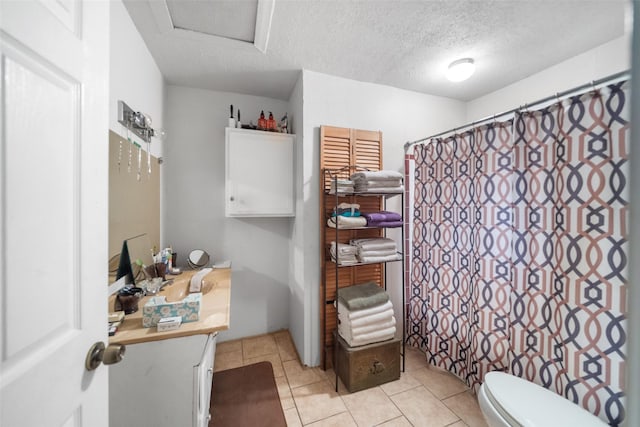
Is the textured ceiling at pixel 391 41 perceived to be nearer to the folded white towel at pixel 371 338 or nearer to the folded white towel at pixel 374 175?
the folded white towel at pixel 374 175

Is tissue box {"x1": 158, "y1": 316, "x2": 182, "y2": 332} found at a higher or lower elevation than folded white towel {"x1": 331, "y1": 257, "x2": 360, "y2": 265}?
lower

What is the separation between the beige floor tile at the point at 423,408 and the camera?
1.48 m

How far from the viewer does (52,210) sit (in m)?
0.54

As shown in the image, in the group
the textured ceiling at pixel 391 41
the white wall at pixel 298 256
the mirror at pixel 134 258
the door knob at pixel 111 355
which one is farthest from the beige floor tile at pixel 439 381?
the textured ceiling at pixel 391 41

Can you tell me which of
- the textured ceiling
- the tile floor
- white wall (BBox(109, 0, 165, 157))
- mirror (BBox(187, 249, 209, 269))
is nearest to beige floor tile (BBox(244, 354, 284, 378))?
the tile floor

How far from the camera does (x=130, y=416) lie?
983 millimetres

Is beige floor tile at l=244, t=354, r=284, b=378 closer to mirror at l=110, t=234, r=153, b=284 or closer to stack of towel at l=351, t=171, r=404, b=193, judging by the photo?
mirror at l=110, t=234, r=153, b=284

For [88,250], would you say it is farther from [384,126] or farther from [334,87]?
[384,126]

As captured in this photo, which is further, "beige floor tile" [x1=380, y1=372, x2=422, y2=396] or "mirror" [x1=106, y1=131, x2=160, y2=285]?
"beige floor tile" [x1=380, y1=372, x2=422, y2=396]

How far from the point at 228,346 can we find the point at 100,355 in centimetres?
186

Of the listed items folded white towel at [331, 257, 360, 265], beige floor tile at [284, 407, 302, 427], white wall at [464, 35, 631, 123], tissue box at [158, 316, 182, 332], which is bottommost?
beige floor tile at [284, 407, 302, 427]

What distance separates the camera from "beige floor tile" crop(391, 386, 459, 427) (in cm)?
148

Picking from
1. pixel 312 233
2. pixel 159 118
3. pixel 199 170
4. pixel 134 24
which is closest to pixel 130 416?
pixel 312 233

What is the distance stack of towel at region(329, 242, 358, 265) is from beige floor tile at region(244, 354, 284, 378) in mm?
1009
